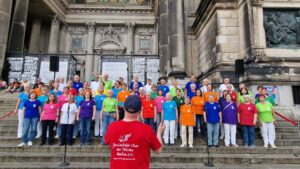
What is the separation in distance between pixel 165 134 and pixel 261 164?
287 cm

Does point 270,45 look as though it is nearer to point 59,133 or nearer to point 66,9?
point 59,133

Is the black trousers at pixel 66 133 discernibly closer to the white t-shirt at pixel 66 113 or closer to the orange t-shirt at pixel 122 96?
the white t-shirt at pixel 66 113

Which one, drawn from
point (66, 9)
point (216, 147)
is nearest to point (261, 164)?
point (216, 147)

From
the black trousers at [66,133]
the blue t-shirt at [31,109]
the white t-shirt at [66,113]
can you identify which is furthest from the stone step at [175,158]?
the blue t-shirt at [31,109]

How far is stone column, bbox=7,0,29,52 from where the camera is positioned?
19938mm

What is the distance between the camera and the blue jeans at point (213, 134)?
23.4ft

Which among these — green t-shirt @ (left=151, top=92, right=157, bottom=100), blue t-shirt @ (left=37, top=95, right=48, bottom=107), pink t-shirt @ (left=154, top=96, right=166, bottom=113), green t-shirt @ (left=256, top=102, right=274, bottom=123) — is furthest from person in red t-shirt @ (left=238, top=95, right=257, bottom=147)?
blue t-shirt @ (left=37, top=95, right=48, bottom=107)

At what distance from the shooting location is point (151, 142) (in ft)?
7.80

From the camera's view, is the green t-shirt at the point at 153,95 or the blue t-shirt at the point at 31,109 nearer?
the blue t-shirt at the point at 31,109

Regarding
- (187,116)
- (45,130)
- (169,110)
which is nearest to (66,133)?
(45,130)

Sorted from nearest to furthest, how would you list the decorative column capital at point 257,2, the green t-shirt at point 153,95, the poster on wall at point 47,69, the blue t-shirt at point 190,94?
the blue t-shirt at point 190,94, the green t-shirt at point 153,95, the decorative column capital at point 257,2, the poster on wall at point 47,69

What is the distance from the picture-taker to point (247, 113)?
7355mm

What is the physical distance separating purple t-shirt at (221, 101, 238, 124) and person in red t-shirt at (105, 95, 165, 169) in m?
5.54

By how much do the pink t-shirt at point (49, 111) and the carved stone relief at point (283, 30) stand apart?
979 cm
